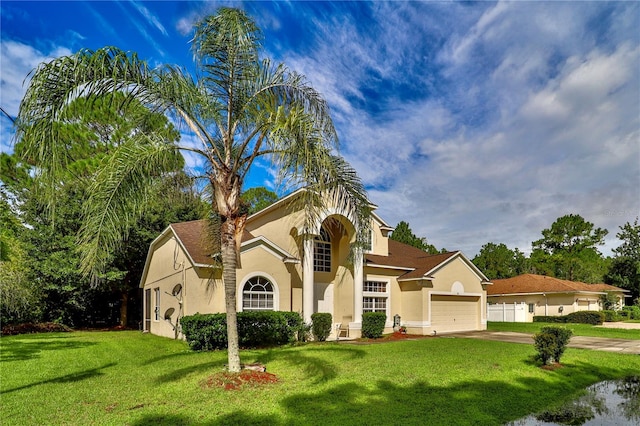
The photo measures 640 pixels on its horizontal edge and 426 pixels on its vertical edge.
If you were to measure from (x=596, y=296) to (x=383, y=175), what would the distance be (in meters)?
28.1

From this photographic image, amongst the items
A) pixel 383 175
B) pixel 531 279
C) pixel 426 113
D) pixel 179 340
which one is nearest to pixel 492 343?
pixel 383 175

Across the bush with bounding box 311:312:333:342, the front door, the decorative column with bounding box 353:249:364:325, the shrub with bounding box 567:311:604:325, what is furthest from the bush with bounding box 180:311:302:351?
the shrub with bounding box 567:311:604:325

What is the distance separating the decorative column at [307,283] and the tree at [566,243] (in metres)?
44.5

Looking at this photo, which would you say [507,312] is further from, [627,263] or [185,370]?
[185,370]

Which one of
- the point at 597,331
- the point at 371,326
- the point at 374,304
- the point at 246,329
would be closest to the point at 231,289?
the point at 246,329

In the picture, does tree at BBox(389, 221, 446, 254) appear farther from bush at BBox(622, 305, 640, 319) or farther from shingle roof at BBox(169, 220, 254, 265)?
shingle roof at BBox(169, 220, 254, 265)

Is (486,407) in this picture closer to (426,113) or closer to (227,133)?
(227,133)

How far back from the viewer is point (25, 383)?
9.04 meters

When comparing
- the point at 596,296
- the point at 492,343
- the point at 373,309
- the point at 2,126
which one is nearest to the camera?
the point at 2,126

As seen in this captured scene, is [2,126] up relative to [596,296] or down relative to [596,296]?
up

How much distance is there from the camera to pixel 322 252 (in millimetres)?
19922

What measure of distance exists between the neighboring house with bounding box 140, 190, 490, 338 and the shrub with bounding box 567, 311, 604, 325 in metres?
11.5

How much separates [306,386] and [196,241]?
10.5 metres

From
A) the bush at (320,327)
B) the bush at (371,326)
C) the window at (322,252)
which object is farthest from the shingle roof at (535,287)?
the bush at (320,327)
